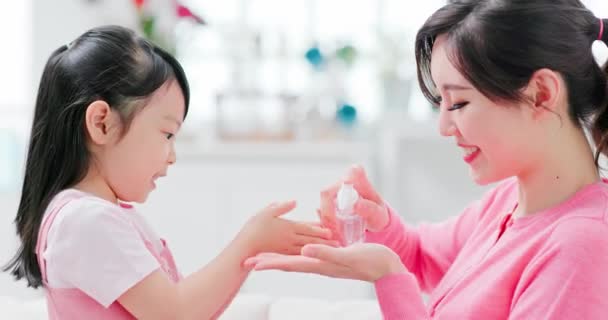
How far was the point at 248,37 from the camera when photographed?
3.39 m

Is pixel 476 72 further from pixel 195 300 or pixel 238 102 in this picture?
pixel 238 102

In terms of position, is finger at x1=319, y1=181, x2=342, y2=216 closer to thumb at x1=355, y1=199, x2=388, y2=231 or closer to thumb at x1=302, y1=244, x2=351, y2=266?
thumb at x1=355, y1=199, x2=388, y2=231

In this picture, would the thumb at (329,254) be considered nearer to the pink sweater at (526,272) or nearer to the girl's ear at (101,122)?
the pink sweater at (526,272)

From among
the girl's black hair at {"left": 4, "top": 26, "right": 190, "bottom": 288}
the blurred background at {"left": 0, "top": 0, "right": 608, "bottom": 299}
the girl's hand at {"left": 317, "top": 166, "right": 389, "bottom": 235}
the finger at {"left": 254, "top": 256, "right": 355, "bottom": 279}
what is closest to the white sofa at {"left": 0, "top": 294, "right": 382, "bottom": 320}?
the girl's hand at {"left": 317, "top": 166, "right": 389, "bottom": 235}

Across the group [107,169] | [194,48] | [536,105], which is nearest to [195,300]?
[107,169]

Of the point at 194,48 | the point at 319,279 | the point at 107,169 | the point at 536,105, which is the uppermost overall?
the point at 536,105

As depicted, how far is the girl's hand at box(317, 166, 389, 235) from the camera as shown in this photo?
1.42m

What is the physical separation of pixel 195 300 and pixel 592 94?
681 mm

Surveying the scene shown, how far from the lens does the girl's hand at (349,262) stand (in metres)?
1.14

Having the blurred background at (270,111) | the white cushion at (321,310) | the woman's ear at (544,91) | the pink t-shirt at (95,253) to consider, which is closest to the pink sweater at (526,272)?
the woman's ear at (544,91)

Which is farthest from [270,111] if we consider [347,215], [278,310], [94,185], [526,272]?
[526,272]

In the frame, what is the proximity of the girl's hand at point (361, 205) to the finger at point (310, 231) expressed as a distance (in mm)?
51

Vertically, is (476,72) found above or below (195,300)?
above

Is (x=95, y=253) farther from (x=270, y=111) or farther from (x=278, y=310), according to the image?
(x=270, y=111)
